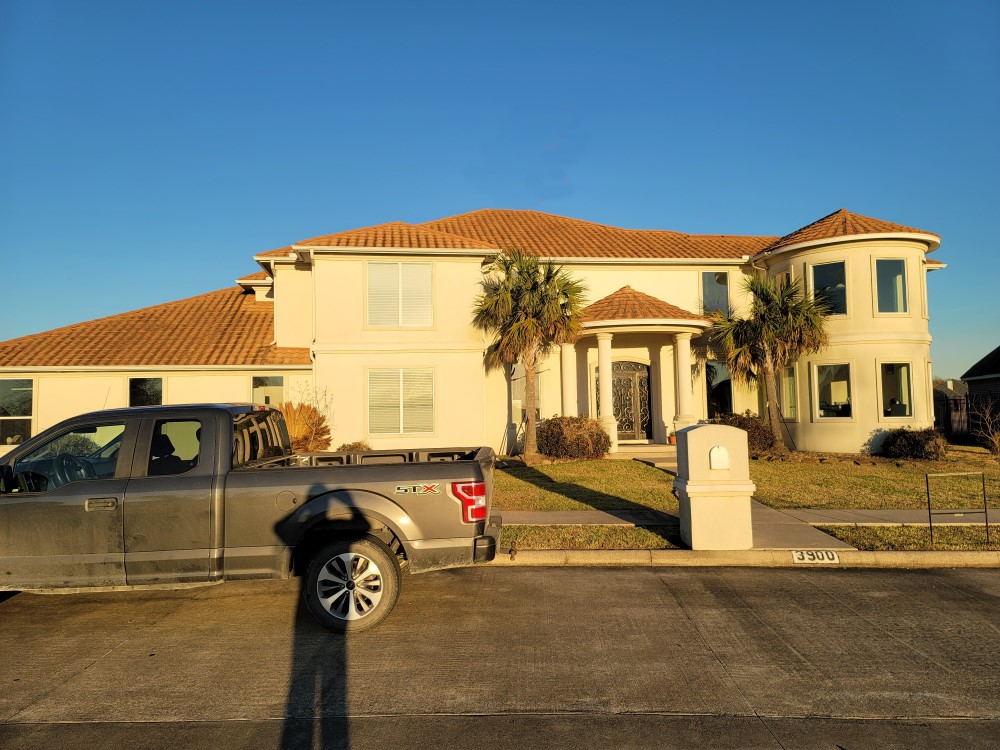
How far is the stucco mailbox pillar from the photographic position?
7961mm

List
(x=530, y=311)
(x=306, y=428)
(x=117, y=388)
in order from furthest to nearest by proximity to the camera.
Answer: (x=117, y=388) < (x=530, y=311) < (x=306, y=428)

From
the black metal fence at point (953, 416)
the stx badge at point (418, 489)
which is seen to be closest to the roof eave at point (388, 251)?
the stx badge at point (418, 489)

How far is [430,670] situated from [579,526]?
4.76 metres

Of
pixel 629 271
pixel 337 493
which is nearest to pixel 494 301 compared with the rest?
pixel 629 271

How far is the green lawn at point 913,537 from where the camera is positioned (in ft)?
26.0

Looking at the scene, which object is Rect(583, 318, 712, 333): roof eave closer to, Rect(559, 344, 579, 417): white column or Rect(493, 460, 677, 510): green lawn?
Rect(559, 344, 579, 417): white column

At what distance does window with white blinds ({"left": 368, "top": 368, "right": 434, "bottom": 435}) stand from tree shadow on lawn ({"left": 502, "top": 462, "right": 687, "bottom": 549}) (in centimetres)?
351

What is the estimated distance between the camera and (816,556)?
7.66 m

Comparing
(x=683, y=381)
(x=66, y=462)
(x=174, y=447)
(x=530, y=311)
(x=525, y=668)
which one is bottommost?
(x=525, y=668)

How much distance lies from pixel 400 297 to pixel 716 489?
11.5 meters

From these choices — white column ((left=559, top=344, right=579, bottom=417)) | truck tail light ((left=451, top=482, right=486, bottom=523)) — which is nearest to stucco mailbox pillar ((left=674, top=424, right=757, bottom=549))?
Answer: truck tail light ((left=451, top=482, right=486, bottom=523))

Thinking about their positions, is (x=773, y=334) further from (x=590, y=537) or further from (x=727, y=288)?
(x=590, y=537)

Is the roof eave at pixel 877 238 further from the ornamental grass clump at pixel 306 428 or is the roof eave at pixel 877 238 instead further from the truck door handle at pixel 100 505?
the truck door handle at pixel 100 505

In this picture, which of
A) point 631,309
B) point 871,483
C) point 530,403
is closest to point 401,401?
point 530,403
